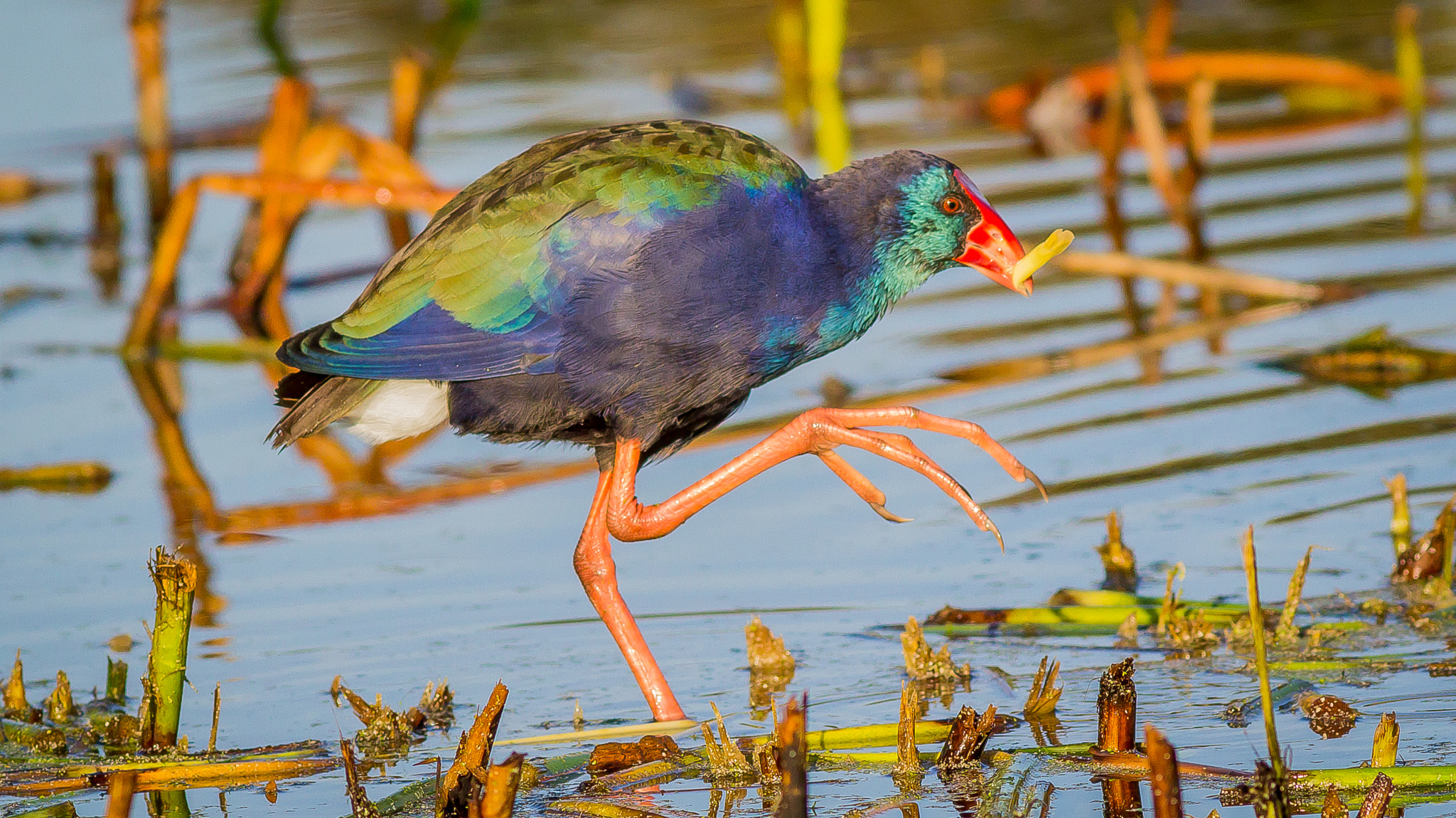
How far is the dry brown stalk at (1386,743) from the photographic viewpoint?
9.34ft

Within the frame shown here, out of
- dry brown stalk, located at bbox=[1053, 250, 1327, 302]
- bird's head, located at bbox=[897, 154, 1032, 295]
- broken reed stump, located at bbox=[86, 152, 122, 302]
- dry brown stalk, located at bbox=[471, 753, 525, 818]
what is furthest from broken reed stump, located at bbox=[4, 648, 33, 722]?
broken reed stump, located at bbox=[86, 152, 122, 302]

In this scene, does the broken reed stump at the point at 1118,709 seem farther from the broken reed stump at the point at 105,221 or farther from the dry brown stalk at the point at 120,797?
the broken reed stump at the point at 105,221

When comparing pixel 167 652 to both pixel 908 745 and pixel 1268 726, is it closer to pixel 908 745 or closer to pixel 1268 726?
pixel 908 745

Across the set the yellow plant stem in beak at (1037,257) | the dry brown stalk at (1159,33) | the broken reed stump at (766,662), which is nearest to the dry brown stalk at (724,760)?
the broken reed stump at (766,662)

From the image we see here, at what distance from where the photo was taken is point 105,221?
8.12 m

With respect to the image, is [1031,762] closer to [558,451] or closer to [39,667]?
[39,667]

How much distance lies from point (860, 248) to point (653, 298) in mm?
398

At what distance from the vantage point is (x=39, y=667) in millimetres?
4039

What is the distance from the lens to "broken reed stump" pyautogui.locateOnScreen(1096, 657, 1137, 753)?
2986 millimetres

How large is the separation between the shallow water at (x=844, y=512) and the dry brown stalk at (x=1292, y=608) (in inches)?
4.3

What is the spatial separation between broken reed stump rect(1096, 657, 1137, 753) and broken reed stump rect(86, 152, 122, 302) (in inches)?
232

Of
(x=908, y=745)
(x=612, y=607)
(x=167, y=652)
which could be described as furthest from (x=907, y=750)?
(x=167, y=652)

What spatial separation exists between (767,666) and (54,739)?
1343mm

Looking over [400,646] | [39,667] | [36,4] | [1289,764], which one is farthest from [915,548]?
[36,4]
